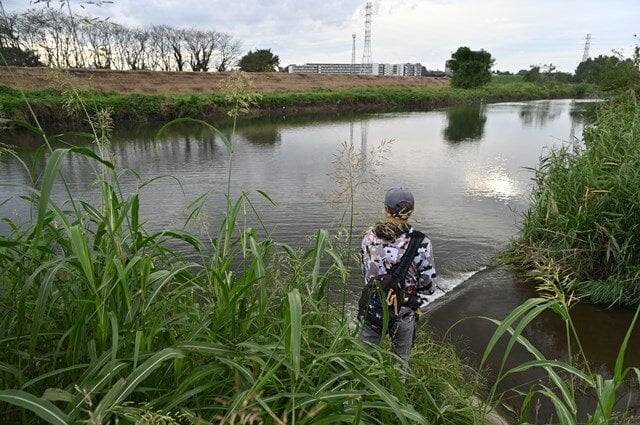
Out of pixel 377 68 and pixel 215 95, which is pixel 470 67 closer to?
pixel 215 95

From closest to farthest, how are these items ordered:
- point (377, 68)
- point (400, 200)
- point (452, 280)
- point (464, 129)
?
1. point (400, 200)
2. point (452, 280)
3. point (464, 129)
4. point (377, 68)

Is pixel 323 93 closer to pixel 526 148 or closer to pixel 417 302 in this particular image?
pixel 526 148

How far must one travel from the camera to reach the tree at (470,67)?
172 ft

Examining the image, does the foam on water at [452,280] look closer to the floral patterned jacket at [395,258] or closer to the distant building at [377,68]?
the floral patterned jacket at [395,258]

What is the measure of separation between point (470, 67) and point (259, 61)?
89.7 ft

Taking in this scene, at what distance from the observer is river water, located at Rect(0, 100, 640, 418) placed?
4.15m

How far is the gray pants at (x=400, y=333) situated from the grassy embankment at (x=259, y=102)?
977 centimetres

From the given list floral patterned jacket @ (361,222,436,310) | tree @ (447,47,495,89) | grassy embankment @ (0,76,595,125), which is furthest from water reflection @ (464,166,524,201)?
tree @ (447,47,495,89)

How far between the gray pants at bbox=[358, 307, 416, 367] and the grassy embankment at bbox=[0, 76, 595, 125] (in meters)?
9.77

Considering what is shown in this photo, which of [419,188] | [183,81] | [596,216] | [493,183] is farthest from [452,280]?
[183,81]

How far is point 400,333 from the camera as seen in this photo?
8.84 ft

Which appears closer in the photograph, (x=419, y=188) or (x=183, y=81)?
(x=419, y=188)

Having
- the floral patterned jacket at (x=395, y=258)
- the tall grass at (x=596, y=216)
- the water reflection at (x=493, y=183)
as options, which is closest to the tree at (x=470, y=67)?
the water reflection at (x=493, y=183)

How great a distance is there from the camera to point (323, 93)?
37750 mm
